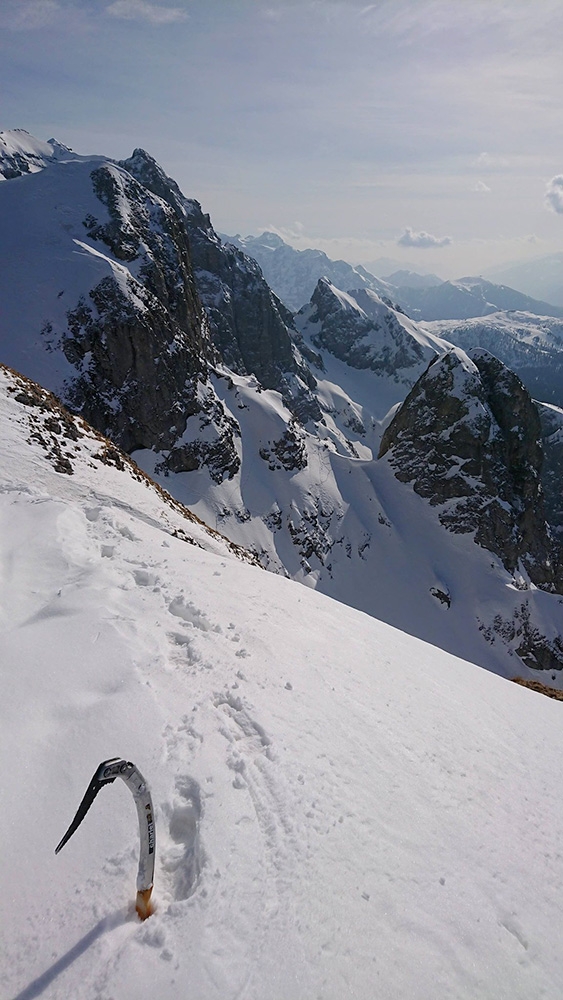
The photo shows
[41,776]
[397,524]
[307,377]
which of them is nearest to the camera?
[41,776]

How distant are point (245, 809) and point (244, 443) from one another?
204 feet

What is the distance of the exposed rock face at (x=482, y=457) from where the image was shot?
68750 millimetres

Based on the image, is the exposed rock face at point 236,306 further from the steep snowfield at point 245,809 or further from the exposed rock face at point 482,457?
the steep snowfield at point 245,809


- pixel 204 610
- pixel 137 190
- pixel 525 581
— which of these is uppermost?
pixel 137 190

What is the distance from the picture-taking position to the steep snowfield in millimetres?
4031

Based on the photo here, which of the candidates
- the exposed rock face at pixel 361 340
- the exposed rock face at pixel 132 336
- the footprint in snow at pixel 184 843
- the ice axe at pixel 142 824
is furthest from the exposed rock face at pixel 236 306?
the ice axe at pixel 142 824

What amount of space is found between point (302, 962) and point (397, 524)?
229ft

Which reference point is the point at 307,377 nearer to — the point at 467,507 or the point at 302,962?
the point at 467,507

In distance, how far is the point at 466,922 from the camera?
5.31 metres

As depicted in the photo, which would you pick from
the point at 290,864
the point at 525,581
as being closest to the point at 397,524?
the point at 525,581

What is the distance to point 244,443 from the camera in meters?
66.4

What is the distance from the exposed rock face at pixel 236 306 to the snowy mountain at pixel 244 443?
4045cm

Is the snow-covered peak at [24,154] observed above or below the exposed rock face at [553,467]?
above

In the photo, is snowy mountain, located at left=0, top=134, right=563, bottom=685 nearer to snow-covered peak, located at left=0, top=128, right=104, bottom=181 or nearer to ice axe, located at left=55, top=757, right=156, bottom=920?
snow-covered peak, located at left=0, top=128, right=104, bottom=181
